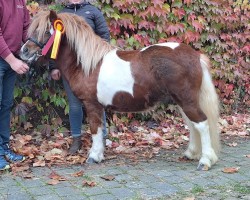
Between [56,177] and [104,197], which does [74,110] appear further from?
[104,197]

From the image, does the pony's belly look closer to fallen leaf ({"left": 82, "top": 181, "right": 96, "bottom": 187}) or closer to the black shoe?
fallen leaf ({"left": 82, "top": 181, "right": 96, "bottom": 187})

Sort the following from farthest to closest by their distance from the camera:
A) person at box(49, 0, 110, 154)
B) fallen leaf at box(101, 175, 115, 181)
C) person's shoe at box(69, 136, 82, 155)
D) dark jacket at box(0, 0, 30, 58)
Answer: person's shoe at box(69, 136, 82, 155), person at box(49, 0, 110, 154), dark jacket at box(0, 0, 30, 58), fallen leaf at box(101, 175, 115, 181)

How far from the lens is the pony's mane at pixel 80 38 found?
460 cm

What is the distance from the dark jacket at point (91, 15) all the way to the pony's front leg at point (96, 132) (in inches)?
42.4

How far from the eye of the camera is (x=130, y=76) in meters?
4.51

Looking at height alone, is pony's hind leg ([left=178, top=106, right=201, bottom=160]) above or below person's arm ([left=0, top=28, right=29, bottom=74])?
below

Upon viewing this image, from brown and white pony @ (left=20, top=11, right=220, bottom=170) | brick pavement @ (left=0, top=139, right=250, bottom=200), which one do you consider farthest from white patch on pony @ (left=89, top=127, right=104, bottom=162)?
brick pavement @ (left=0, top=139, right=250, bottom=200)

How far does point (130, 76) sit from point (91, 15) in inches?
45.9

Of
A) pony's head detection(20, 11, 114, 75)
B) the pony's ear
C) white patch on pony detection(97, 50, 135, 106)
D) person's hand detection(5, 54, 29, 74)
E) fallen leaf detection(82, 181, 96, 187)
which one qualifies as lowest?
fallen leaf detection(82, 181, 96, 187)

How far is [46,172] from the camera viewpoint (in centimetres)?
448

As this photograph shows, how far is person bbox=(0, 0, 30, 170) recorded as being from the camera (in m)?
4.37

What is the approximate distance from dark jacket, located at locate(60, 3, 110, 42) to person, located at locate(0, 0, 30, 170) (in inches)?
26.4

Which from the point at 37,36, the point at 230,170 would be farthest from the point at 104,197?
the point at 37,36

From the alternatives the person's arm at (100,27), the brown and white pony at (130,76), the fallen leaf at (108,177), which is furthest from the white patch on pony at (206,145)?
the person's arm at (100,27)
